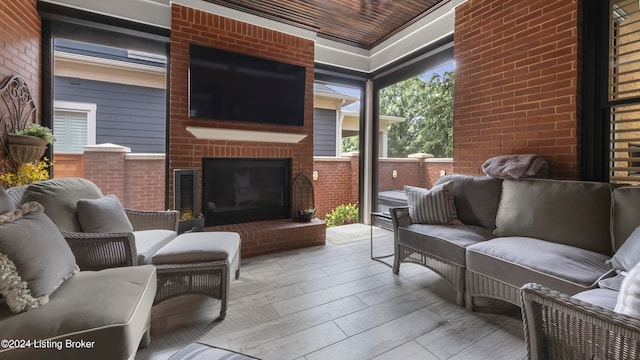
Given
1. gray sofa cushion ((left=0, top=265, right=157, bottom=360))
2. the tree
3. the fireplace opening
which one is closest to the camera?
gray sofa cushion ((left=0, top=265, right=157, bottom=360))

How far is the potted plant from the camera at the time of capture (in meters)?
2.18

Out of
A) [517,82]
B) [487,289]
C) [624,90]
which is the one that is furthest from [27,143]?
[624,90]

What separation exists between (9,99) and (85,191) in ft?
3.79

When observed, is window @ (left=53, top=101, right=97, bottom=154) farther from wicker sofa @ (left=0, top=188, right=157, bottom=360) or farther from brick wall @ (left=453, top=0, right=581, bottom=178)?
brick wall @ (left=453, top=0, right=581, bottom=178)

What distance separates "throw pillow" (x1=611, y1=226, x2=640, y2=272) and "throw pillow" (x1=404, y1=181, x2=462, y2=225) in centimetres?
113

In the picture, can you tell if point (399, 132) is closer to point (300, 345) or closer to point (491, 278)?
point (491, 278)

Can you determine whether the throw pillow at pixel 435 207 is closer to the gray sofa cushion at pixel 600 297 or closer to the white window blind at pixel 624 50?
the gray sofa cushion at pixel 600 297

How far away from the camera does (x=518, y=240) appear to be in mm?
1936

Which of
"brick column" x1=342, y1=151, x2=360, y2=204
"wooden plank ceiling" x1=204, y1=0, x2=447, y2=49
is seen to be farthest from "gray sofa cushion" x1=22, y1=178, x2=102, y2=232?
"brick column" x1=342, y1=151, x2=360, y2=204

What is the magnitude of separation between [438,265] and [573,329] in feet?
4.15

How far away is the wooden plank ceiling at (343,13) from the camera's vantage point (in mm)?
3139

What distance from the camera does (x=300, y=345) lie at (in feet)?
5.08

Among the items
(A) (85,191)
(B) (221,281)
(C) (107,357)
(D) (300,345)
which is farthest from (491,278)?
(A) (85,191)

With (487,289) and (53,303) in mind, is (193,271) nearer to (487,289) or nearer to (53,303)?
(53,303)
